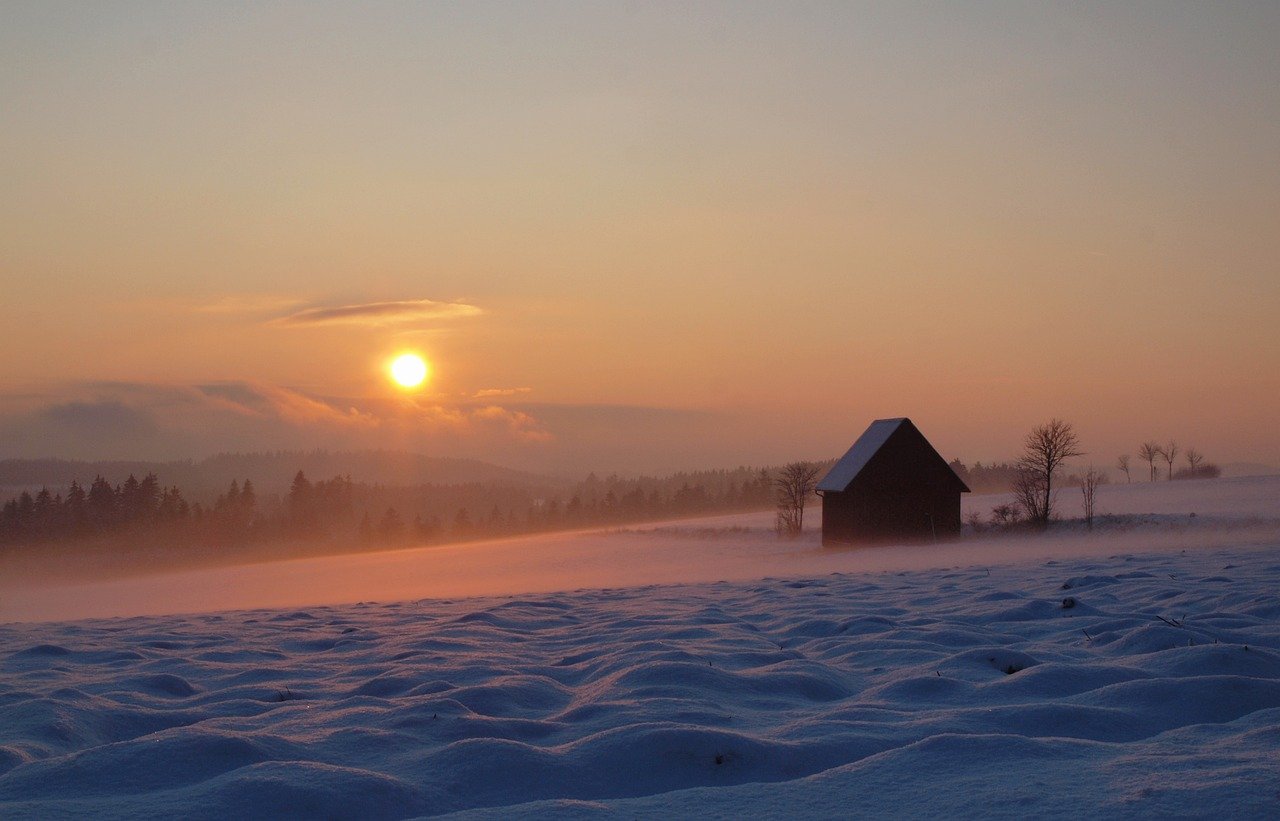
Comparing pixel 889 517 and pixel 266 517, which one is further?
pixel 266 517

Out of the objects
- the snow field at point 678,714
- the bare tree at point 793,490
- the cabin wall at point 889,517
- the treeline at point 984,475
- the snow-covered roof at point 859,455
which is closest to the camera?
the snow field at point 678,714

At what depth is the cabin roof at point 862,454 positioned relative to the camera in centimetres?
4044

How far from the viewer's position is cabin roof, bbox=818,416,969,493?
1592 inches

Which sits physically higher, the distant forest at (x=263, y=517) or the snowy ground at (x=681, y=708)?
the snowy ground at (x=681, y=708)

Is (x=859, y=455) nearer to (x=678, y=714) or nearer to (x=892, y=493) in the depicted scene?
(x=892, y=493)

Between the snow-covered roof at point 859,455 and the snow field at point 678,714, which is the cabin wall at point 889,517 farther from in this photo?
the snow field at point 678,714

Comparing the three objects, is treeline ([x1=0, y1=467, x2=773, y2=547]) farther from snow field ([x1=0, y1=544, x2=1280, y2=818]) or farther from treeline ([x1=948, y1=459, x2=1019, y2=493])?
snow field ([x1=0, y1=544, x2=1280, y2=818])

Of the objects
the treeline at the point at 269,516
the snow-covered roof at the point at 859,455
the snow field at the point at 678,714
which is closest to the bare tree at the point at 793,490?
the snow-covered roof at the point at 859,455

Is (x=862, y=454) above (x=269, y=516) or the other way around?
above

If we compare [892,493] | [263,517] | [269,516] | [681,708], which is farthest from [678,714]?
[269,516]

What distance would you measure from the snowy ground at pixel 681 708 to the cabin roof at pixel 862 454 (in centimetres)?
2875

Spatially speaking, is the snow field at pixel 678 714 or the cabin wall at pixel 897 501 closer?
the snow field at pixel 678 714

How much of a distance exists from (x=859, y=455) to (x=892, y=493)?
2.33 meters

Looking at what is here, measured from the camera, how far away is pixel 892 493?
40625 mm
